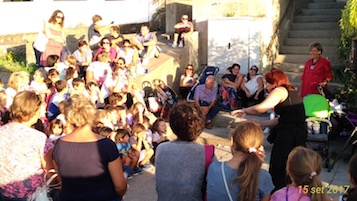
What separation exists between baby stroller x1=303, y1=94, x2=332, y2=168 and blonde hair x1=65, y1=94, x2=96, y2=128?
423 cm

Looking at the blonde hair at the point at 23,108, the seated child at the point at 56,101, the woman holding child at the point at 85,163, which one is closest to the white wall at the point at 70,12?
the seated child at the point at 56,101

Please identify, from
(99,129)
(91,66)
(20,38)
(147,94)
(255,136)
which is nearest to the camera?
(255,136)

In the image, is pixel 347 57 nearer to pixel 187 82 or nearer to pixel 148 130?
pixel 187 82

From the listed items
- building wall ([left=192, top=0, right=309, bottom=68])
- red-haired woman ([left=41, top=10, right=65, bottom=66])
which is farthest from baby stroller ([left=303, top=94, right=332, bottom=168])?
red-haired woman ([left=41, top=10, right=65, bottom=66])

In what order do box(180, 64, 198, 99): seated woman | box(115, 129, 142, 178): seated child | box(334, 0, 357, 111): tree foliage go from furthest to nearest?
1. box(180, 64, 198, 99): seated woman
2. box(334, 0, 357, 111): tree foliage
3. box(115, 129, 142, 178): seated child

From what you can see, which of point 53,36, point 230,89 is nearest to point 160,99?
point 230,89

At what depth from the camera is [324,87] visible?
8.47 meters

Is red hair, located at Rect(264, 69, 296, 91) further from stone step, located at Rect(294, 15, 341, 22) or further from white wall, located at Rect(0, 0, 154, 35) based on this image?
white wall, located at Rect(0, 0, 154, 35)

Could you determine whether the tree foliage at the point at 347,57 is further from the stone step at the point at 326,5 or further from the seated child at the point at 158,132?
the stone step at the point at 326,5

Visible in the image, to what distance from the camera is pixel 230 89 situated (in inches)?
392

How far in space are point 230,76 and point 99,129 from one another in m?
4.39

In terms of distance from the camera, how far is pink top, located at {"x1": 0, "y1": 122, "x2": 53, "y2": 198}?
153 inches

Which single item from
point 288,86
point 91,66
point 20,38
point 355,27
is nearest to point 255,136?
point 288,86

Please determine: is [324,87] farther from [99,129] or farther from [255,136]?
[255,136]
